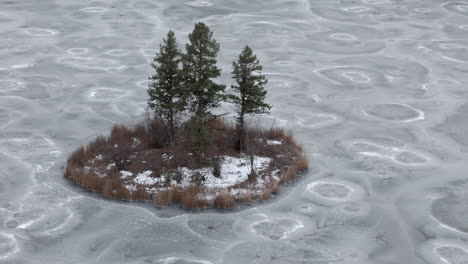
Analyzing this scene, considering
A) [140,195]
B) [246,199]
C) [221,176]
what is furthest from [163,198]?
[246,199]

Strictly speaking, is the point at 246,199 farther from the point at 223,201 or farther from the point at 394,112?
the point at 394,112

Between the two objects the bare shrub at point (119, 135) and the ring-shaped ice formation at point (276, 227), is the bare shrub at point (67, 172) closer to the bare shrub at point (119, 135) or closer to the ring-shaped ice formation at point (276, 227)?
the bare shrub at point (119, 135)

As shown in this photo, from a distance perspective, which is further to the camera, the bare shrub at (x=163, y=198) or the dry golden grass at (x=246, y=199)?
the dry golden grass at (x=246, y=199)

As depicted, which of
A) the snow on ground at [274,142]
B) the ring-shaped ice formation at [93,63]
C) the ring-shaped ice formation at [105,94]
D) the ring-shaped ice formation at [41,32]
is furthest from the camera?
the ring-shaped ice formation at [41,32]

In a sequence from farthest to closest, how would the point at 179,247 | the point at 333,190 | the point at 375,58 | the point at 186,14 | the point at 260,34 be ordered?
1. the point at 186,14
2. the point at 260,34
3. the point at 375,58
4. the point at 333,190
5. the point at 179,247

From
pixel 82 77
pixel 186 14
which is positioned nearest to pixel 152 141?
pixel 82 77

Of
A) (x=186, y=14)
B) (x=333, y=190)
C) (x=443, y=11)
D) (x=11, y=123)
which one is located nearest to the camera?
(x=333, y=190)

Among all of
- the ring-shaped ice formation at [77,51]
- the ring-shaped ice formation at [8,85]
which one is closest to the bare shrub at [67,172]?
the ring-shaped ice formation at [8,85]

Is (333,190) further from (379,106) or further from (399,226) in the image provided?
(379,106)
